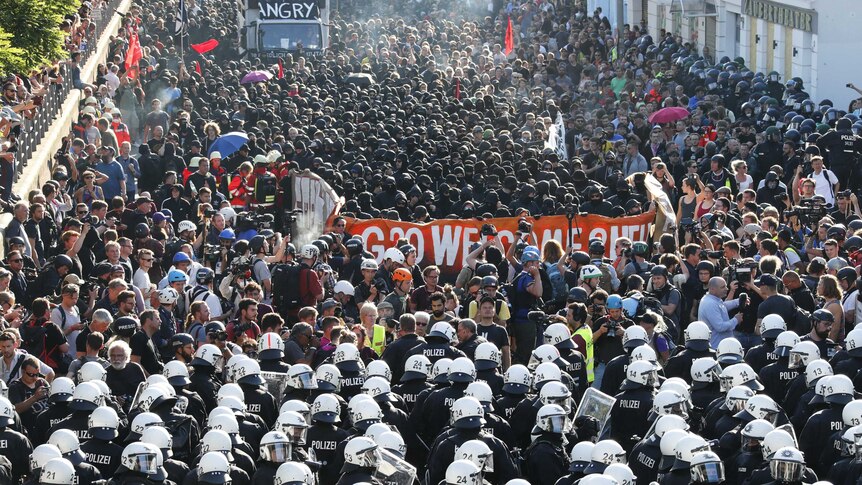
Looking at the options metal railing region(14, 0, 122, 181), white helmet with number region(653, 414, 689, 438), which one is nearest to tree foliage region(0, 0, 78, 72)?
metal railing region(14, 0, 122, 181)

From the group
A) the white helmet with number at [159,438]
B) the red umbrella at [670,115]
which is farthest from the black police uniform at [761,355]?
the red umbrella at [670,115]

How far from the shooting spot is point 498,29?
154 ft

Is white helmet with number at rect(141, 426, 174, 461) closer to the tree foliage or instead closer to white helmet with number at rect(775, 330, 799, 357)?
white helmet with number at rect(775, 330, 799, 357)

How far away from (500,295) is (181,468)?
5626 millimetres

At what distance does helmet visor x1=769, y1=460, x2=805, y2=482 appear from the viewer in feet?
34.1

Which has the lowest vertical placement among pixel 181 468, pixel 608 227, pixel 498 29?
pixel 181 468

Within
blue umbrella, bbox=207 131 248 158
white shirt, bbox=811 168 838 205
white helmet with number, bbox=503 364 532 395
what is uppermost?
blue umbrella, bbox=207 131 248 158

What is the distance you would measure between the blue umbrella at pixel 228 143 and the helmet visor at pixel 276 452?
13.7m

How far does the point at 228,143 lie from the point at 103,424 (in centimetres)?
1298

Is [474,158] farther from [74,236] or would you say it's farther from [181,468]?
[181,468]

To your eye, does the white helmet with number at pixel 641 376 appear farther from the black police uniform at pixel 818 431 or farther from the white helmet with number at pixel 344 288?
the white helmet with number at pixel 344 288

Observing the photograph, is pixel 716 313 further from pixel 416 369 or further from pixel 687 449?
pixel 687 449

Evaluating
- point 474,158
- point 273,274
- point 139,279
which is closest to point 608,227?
point 474,158

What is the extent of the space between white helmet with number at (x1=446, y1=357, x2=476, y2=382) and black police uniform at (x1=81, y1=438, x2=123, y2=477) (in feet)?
8.90
